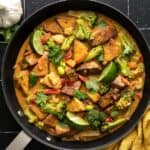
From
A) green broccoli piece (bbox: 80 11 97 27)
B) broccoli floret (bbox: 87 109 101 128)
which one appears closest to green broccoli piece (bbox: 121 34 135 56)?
green broccoli piece (bbox: 80 11 97 27)

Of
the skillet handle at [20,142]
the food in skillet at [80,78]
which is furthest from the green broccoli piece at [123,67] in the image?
the skillet handle at [20,142]

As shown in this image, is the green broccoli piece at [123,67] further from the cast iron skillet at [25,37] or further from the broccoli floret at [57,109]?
the broccoli floret at [57,109]

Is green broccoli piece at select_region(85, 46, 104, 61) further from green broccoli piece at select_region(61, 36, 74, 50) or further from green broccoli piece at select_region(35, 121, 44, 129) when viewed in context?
green broccoli piece at select_region(35, 121, 44, 129)

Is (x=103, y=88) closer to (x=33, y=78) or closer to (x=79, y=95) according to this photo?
(x=79, y=95)

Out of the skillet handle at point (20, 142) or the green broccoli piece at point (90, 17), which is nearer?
the skillet handle at point (20, 142)

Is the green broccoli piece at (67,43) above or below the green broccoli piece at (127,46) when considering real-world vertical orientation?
above
